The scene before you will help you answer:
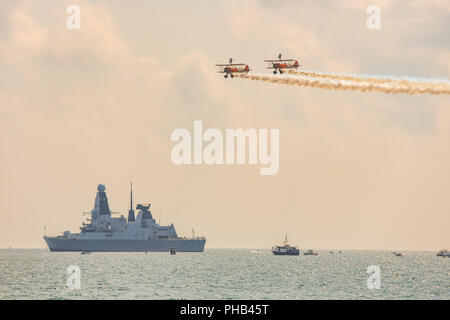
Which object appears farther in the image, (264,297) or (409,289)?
(409,289)

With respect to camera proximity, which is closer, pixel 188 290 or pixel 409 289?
pixel 188 290
